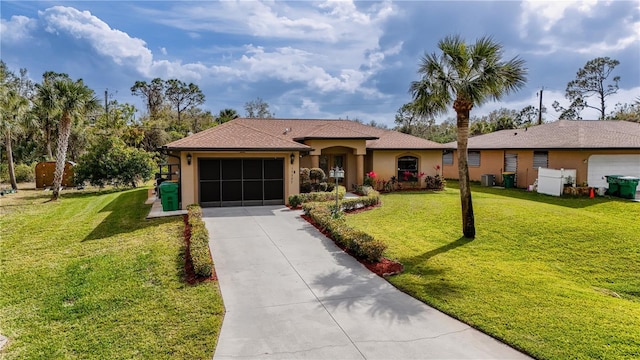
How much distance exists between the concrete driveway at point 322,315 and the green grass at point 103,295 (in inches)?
22.9

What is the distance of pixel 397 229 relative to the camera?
13289mm

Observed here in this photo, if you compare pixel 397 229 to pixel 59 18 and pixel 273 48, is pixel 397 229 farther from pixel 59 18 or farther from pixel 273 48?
pixel 59 18

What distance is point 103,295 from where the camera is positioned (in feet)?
24.7

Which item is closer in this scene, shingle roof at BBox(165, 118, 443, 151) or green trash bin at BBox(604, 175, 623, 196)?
shingle roof at BBox(165, 118, 443, 151)

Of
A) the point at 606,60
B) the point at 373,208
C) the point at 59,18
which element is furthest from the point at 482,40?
the point at 606,60

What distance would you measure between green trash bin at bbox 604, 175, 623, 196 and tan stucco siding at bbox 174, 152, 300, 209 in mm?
15759

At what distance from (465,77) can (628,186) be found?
13.1 m

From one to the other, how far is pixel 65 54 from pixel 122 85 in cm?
3695

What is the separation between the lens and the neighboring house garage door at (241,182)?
1681cm

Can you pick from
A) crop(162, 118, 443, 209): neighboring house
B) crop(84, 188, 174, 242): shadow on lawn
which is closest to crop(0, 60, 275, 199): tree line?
crop(84, 188, 174, 242): shadow on lawn

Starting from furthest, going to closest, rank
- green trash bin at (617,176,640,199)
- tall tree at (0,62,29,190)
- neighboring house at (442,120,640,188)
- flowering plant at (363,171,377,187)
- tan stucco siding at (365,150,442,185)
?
tall tree at (0,62,29,190) < tan stucco siding at (365,150,442,185) < flowering plant at (363,171,377,187) < neighboring house at (442,120,640,188) < green trash bin at (617,176,640,199)

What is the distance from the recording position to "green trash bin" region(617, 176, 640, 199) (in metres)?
18.4

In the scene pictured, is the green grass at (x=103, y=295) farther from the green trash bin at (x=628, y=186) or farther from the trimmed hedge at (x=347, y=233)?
the green trash bin at (x=628, y=186)

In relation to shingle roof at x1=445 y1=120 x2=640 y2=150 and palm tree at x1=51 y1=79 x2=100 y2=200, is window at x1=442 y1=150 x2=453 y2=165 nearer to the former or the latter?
shingle roof at x1=445 y1=120 x2=640 y2=150
